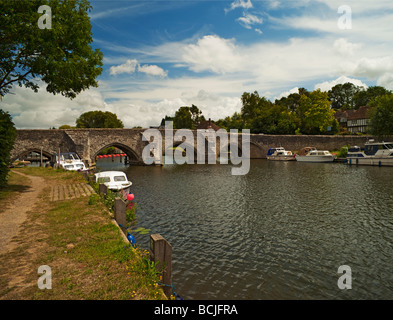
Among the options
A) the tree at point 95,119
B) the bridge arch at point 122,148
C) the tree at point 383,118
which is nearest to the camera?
the bridge arch at point 122,148

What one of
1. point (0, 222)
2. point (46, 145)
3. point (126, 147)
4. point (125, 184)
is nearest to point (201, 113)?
point (126, 147)

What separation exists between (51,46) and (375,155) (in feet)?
158

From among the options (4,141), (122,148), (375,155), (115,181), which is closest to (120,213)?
(115,181)

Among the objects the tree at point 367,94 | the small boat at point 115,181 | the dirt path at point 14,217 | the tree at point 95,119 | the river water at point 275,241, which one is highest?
the tree at point 367,94

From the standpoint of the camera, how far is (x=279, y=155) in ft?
191

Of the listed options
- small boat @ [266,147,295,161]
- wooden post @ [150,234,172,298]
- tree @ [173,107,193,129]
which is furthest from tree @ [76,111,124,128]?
wooden post @ [150,234,172,298]

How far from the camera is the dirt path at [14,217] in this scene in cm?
766

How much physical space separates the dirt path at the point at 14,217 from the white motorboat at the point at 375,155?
4782cm

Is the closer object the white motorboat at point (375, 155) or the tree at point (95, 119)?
the white motorboat at point (375, 155)

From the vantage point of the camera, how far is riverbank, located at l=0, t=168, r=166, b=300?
17.0 ft

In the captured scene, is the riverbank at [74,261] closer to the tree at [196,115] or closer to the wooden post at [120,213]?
the wooden post at [120,213]

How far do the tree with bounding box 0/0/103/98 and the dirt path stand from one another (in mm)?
6899

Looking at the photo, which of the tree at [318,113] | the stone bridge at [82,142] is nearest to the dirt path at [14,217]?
the stone bridge at [82,142]

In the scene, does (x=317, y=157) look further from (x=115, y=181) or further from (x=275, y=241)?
(x=275, y=241)
